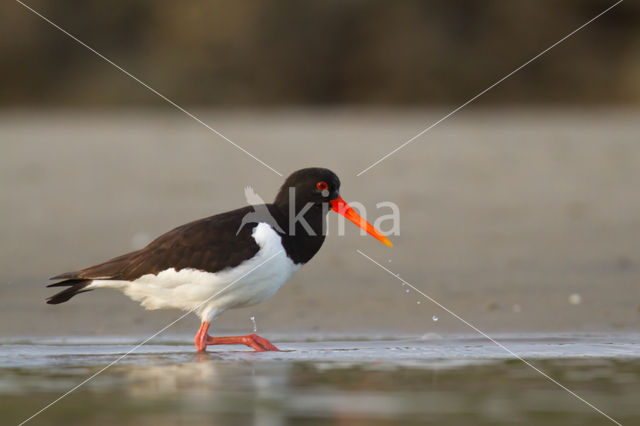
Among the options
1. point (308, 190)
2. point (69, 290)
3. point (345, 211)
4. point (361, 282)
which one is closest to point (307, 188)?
point (308, 190)

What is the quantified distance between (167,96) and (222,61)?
2.04 metres

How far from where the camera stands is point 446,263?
9.75 metres

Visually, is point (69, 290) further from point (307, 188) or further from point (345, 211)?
point (345, 211)

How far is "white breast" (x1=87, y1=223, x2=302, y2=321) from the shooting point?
6914mm

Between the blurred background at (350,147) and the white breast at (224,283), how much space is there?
74 cm

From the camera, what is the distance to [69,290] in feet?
23.3

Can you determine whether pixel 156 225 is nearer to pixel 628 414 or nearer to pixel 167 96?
pixel 628 414

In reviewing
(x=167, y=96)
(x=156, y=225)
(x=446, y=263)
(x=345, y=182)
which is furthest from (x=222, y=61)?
(x=446, y=263)

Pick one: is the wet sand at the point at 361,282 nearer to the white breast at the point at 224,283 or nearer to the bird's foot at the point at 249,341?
the bird's foot at the point at 249,341

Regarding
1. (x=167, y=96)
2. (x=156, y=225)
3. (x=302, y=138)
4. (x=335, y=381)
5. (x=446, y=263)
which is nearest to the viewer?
(x=335, y=381)

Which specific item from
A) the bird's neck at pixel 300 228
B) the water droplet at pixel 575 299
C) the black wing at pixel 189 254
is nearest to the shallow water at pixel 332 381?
the black wing at pixel 189 254

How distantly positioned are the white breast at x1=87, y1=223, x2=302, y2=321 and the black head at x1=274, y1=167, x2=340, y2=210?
334 mm

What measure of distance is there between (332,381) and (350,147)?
364 inches

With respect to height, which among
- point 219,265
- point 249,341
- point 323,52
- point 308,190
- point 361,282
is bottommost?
point 249,341
